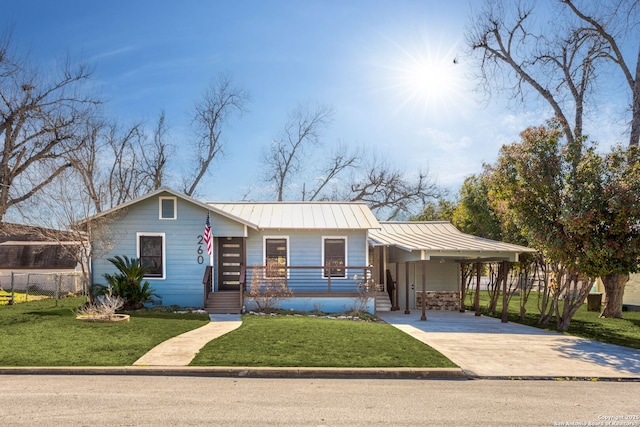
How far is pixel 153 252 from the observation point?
56.0 ft

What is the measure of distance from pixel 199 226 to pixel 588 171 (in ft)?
39.4

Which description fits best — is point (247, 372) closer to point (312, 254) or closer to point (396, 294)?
point (312, 254)

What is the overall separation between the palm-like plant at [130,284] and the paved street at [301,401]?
7.93 m

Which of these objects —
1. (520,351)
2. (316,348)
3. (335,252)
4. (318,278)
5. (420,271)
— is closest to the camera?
(316,348)

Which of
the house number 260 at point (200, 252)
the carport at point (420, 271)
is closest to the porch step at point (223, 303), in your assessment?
the house number 260 at point (200, 252)

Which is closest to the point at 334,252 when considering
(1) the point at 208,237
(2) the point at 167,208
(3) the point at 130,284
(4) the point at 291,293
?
(4) the point at 291,293

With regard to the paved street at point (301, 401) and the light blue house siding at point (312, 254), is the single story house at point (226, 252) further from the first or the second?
the paved street at point (301, 401)

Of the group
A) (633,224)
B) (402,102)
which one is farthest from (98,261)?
(633,224)

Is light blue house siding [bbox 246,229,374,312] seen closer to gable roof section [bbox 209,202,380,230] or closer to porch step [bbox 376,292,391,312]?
gable roof section [bbox 209,202,380,230]

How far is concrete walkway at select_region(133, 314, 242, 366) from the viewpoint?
8617mm

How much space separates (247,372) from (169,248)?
9841mm

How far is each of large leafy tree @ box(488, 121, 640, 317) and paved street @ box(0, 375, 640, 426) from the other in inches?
216

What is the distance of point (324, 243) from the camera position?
1805 cm

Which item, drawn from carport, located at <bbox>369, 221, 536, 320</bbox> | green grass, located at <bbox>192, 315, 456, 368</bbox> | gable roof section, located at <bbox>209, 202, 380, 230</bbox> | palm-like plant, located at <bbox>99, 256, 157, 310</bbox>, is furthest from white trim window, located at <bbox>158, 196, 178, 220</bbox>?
carport, located at <bbox>369, 221, 536, 320</bbox>
